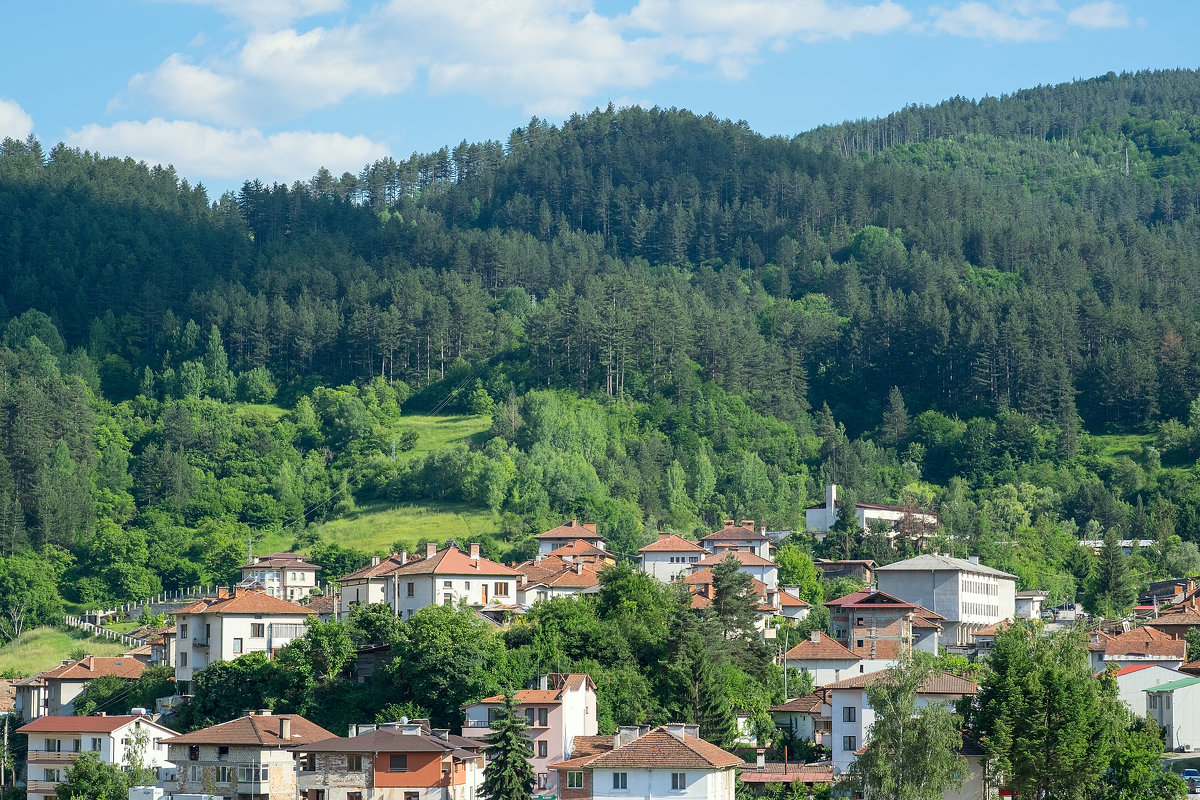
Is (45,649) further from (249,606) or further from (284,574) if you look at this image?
(249,606)

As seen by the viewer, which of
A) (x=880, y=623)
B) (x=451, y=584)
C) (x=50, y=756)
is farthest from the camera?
(x=880, y=623)

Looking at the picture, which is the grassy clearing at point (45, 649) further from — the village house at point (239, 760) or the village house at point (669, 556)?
the village house at point (239, 760)

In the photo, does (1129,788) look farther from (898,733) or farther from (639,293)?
(639,293)

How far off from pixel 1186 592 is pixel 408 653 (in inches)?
2157

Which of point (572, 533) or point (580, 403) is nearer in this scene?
point (572, 533)

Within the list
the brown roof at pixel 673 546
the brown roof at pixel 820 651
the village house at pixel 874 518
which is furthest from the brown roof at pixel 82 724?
the village house at pixel 874 518

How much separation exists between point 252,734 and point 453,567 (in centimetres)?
2413

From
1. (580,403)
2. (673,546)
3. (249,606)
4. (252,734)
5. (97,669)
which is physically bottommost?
(252,734)

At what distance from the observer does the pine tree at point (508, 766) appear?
67312 millimetres

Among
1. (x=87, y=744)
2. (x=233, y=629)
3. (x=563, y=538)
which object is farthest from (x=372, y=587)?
(x=563, y=538)

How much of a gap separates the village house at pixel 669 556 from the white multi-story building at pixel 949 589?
A: 42.5 ft

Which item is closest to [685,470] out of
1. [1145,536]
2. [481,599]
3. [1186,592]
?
[1145,536]

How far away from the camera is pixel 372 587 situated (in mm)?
102062

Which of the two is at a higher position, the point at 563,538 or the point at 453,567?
the point at 563,538
